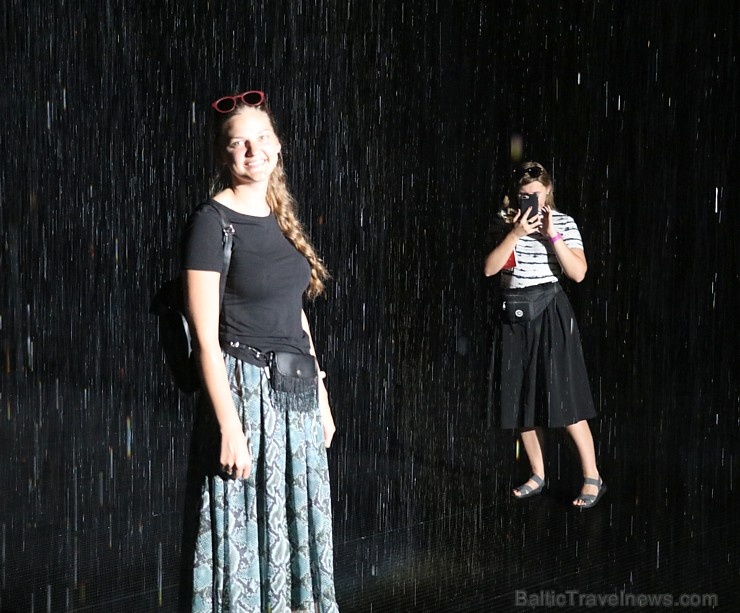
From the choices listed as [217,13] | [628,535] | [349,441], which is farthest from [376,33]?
[628,535]

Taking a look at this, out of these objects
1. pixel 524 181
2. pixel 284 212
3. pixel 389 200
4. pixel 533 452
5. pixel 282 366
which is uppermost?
pixel 389 200

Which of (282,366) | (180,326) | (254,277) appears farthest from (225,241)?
(282,366)

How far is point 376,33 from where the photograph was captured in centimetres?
749

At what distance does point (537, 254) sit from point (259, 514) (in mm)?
2247

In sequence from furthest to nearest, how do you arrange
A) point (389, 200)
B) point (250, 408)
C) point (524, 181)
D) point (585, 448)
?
1. point (389, 200)
2. point (585, 448)
3. point (524, 181)
4. point (250, 408)

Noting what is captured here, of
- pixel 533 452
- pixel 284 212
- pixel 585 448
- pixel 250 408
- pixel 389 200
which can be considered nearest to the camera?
pixel 250 408

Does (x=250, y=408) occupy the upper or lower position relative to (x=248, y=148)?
lower

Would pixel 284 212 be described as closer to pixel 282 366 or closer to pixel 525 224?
pixel 282 366

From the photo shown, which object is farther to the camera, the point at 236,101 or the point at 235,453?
the point at 236,101

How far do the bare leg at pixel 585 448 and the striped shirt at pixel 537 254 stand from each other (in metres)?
0.66

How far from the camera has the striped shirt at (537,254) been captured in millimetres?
4328

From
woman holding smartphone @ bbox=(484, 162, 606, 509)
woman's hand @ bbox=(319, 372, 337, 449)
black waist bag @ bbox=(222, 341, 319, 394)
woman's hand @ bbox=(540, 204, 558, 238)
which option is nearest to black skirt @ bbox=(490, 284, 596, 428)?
woman holding smartphone @ bbox=(484, 162, 606, 509)

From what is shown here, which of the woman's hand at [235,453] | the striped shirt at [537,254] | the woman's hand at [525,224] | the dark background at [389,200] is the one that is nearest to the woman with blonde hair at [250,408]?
the woman's hand at [235,453]

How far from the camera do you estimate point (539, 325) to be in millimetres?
4391
